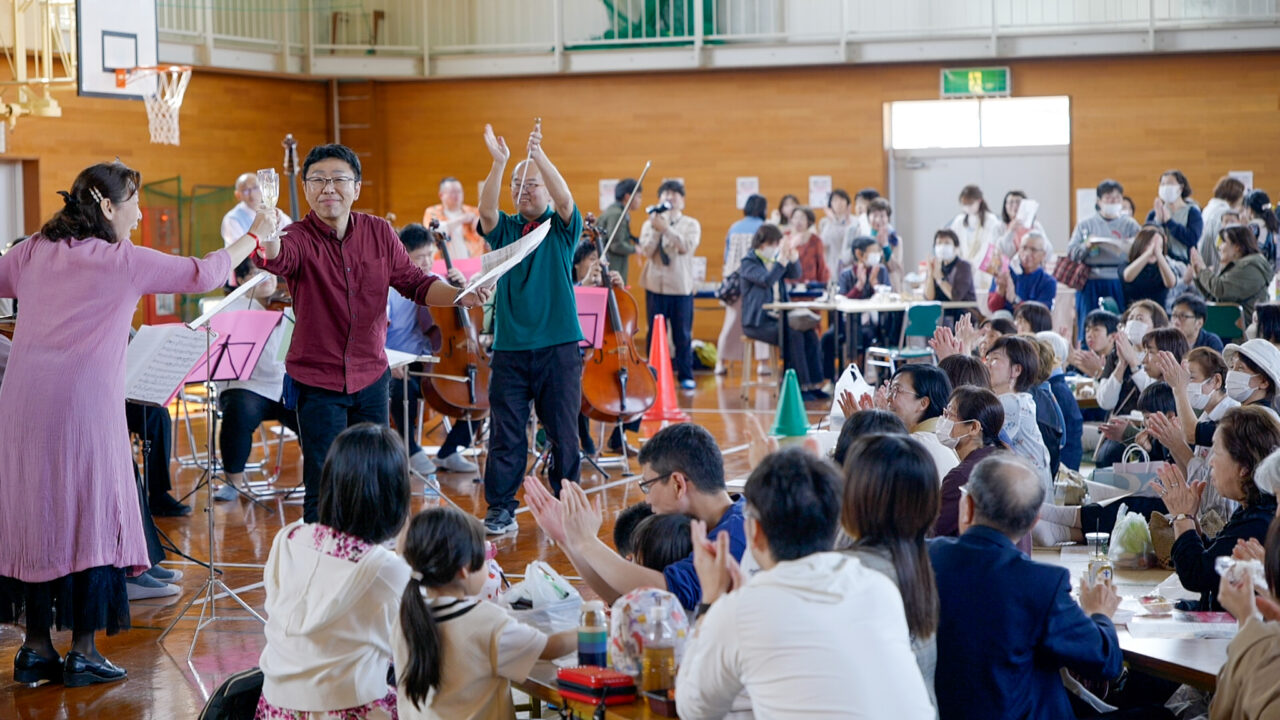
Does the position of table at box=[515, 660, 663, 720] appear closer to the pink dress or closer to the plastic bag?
the pink dress

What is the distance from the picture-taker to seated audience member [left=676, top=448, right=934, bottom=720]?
2299mm

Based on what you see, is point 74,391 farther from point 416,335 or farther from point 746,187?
point 746,187

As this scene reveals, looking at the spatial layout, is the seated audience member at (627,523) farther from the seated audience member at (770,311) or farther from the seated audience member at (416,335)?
the seated audience member at (770,311)

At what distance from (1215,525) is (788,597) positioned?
216 cm

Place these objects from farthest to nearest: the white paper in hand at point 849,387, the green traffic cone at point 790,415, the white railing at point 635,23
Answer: the white railing at point 635,23, the green traffic cone at point 790,415, the white paper in hand at point 849,387

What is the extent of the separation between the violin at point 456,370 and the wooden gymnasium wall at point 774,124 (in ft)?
24.3

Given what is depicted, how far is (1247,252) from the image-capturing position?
9.13 meters

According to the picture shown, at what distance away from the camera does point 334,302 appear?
4715 millimetres

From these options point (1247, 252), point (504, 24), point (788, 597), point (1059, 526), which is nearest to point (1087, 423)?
point (1247, 252)

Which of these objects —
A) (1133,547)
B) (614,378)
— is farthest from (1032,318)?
(1133,547)

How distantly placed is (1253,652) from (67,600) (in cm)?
329

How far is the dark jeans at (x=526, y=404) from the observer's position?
6109mm

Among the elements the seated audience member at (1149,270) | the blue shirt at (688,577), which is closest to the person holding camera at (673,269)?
the seated audience member at (1149,270)

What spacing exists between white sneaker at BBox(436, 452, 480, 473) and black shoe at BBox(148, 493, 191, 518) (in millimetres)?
1632
